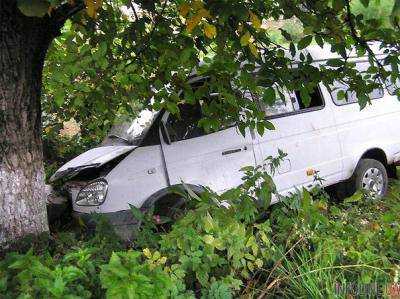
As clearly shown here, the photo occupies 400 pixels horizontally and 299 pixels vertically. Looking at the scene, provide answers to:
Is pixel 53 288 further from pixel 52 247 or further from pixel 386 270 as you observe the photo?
pixel 386 270

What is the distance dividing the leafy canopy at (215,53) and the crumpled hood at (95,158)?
703 millimetres

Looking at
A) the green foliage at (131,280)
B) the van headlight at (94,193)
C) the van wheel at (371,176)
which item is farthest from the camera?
the van wheel at (371,176)

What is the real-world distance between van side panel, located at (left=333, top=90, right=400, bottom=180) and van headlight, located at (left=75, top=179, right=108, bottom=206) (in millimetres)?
2992

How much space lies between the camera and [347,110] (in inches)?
227

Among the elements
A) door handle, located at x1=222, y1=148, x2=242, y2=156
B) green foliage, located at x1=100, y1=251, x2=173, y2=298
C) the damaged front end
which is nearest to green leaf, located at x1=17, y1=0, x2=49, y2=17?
green foliage, located at x1=100, y1=251, x2=173, y2=298

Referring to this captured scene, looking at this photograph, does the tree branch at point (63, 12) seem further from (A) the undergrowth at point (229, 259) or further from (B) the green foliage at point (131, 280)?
(B) the green foliage at point (131, 280)

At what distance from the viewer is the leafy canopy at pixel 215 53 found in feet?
7.80

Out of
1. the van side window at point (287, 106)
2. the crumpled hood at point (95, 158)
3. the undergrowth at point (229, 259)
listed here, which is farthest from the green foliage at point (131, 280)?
the van side window at point (287, 106)

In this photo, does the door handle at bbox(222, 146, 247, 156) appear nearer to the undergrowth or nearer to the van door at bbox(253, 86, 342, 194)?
the van door at bbox(253, 86, 342, 194)

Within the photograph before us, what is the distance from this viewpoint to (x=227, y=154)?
476 centimetres

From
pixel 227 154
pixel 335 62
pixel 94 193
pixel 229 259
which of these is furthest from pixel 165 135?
pixel 229 259

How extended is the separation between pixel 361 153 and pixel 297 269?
12.6 feet

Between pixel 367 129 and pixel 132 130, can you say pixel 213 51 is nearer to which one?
pixel 132 130

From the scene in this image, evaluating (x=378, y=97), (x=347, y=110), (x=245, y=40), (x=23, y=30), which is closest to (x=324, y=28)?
(x=245, y=40)
